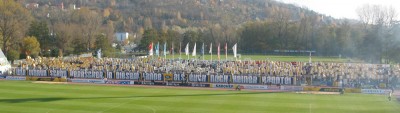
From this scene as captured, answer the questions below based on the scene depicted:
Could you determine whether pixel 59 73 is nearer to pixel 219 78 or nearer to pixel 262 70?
pixel 219 78

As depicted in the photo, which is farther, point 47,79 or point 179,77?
point 47,79

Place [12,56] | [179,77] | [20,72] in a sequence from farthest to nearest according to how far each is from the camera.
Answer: [12,56] → [20,72] → [179,77]

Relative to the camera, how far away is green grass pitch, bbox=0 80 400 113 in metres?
33.5

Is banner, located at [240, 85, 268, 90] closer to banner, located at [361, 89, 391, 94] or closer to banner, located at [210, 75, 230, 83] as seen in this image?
banner, located at [210, 75, 230, 83]

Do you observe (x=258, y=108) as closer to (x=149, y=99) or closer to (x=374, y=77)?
(x=149, y=99)

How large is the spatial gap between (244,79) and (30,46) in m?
47.5

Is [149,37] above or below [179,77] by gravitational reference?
above

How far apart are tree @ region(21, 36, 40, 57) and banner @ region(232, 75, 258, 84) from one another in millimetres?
46136

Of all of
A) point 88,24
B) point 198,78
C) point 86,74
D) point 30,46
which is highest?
point 88,24

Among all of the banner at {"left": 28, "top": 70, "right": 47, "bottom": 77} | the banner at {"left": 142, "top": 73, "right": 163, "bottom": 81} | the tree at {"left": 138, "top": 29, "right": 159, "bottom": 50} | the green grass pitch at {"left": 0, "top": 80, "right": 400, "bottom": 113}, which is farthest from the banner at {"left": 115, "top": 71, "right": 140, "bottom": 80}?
the tree at {"left": 138, "top": 29, "right": 159, "bottom": 50}

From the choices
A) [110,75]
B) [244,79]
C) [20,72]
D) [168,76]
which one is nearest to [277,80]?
[244,79]

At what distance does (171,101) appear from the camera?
37562mm

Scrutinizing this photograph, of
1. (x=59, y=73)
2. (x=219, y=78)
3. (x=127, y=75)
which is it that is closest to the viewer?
(x=219, y=78)

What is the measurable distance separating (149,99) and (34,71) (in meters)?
21.9
